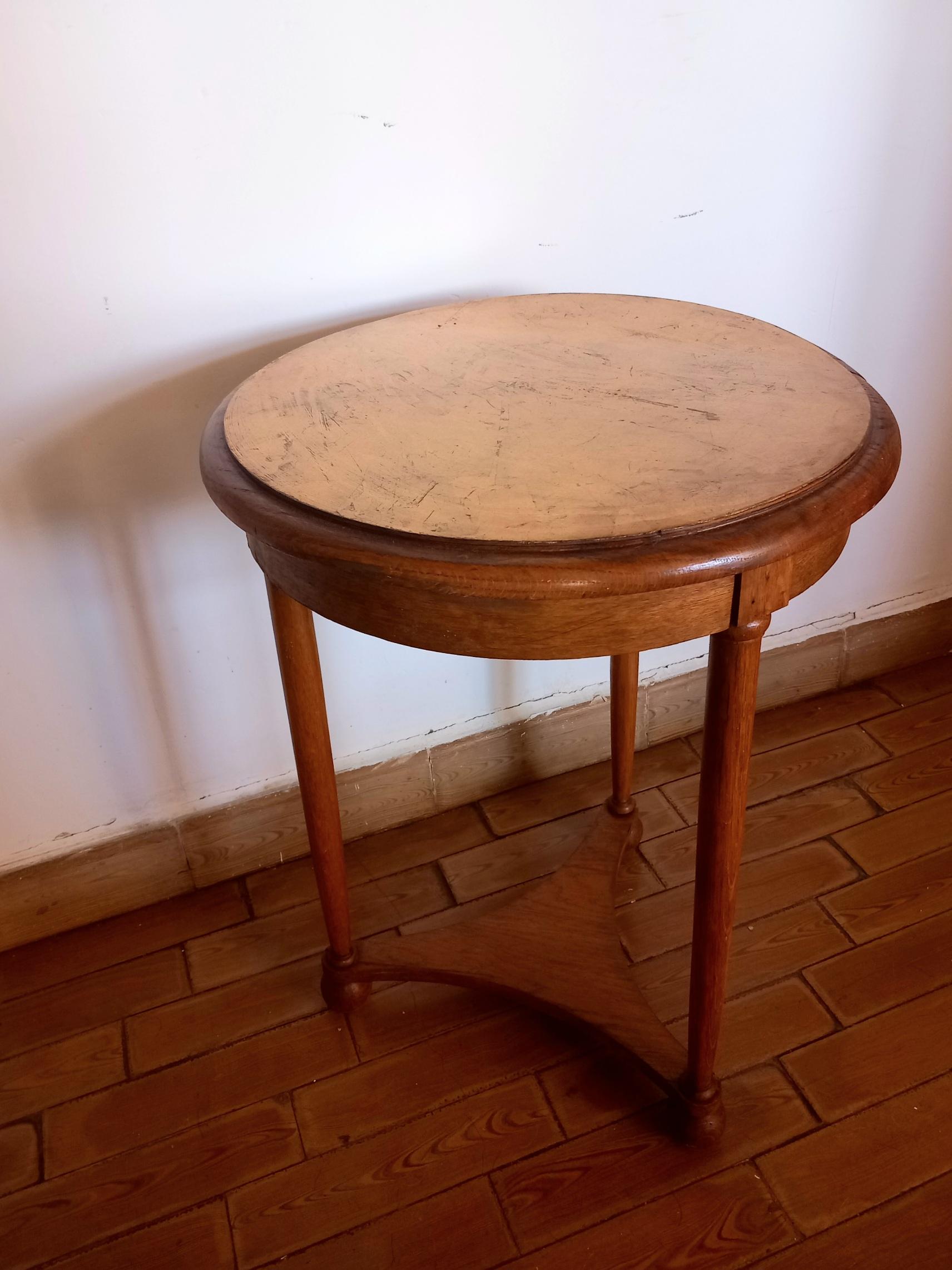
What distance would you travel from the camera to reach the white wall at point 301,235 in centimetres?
121

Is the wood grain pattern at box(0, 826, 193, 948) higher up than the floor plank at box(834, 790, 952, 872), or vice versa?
the wood grain pattern at box(0, 826, 193, 948)

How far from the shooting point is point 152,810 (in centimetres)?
163

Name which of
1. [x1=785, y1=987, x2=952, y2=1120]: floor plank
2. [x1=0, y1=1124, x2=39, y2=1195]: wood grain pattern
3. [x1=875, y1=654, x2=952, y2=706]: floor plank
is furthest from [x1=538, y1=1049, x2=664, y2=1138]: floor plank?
[x1=875, y1=654, x2=952, y2=706]: floor plank

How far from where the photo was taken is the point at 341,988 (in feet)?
4.76

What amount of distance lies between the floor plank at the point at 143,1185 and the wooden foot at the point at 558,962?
0.23 meters

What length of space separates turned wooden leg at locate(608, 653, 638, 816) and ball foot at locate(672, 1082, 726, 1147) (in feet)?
1.66

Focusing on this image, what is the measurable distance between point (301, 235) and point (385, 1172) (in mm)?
1179

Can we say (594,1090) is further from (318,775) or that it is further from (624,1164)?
(318,775)

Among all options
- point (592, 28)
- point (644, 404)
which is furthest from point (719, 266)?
point (644, 404)

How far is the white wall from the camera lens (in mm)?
1208

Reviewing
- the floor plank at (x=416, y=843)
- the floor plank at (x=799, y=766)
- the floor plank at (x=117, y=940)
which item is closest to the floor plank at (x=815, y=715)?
the floor plank at (x=799, y=766)

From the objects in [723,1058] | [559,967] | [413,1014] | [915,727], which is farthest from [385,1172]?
[915,727]

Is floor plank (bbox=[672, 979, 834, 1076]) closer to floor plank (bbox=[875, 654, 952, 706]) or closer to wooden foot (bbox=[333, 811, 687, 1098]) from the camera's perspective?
wooden foot (bbox=[333, 811, 687, 1098])

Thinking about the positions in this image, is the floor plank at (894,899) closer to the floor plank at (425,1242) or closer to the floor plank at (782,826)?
the floor plank at (782,826)
